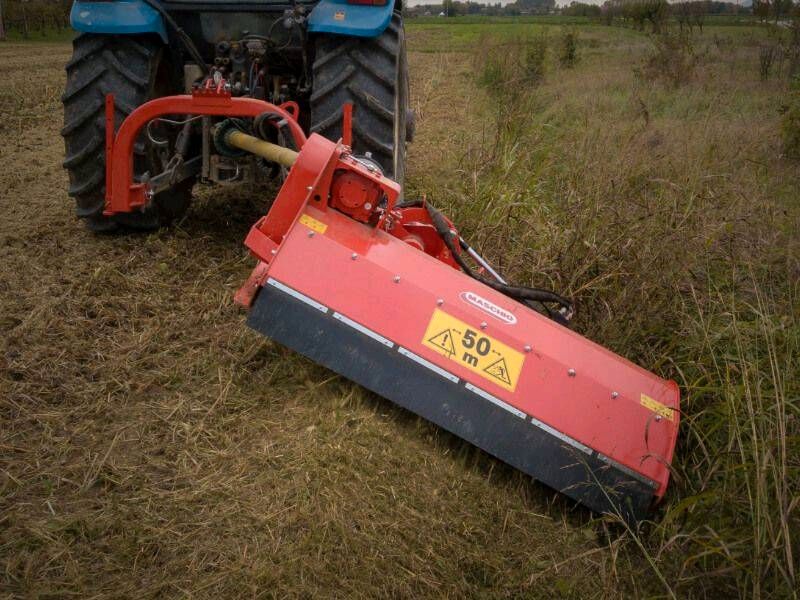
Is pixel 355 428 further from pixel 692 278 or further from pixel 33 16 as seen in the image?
pixel 33 16

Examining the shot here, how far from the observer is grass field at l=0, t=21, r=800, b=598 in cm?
176

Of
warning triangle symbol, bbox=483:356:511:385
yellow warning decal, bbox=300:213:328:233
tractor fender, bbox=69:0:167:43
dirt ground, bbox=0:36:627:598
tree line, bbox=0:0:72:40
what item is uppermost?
tractor fender, bbox=69:0:167:43

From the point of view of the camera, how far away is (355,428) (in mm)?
2215

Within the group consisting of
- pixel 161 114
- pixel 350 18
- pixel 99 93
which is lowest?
pixel 99 93

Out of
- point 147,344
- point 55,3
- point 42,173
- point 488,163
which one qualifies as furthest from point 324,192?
point 55,3

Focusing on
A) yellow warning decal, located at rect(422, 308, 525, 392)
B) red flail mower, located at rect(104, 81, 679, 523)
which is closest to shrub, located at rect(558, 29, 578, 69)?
red flail mower, located at rect(104, 81, 679, 523)

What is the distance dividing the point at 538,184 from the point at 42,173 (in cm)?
331

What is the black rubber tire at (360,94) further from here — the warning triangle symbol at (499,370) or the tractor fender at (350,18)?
the warning triangle symbol at (499,370)

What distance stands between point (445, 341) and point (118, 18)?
7.14 feet

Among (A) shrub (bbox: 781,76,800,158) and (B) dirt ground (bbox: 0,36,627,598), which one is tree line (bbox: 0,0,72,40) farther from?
(B) dirt ground (bbox: 0,36,627,598)

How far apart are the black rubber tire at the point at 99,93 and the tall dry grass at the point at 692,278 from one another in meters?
1.67

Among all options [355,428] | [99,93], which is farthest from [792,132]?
[99,93]

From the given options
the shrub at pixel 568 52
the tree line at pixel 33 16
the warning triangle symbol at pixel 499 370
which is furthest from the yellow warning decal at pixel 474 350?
the tree line at pixel 33 16

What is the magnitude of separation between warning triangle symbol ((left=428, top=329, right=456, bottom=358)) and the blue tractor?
3.94ft
